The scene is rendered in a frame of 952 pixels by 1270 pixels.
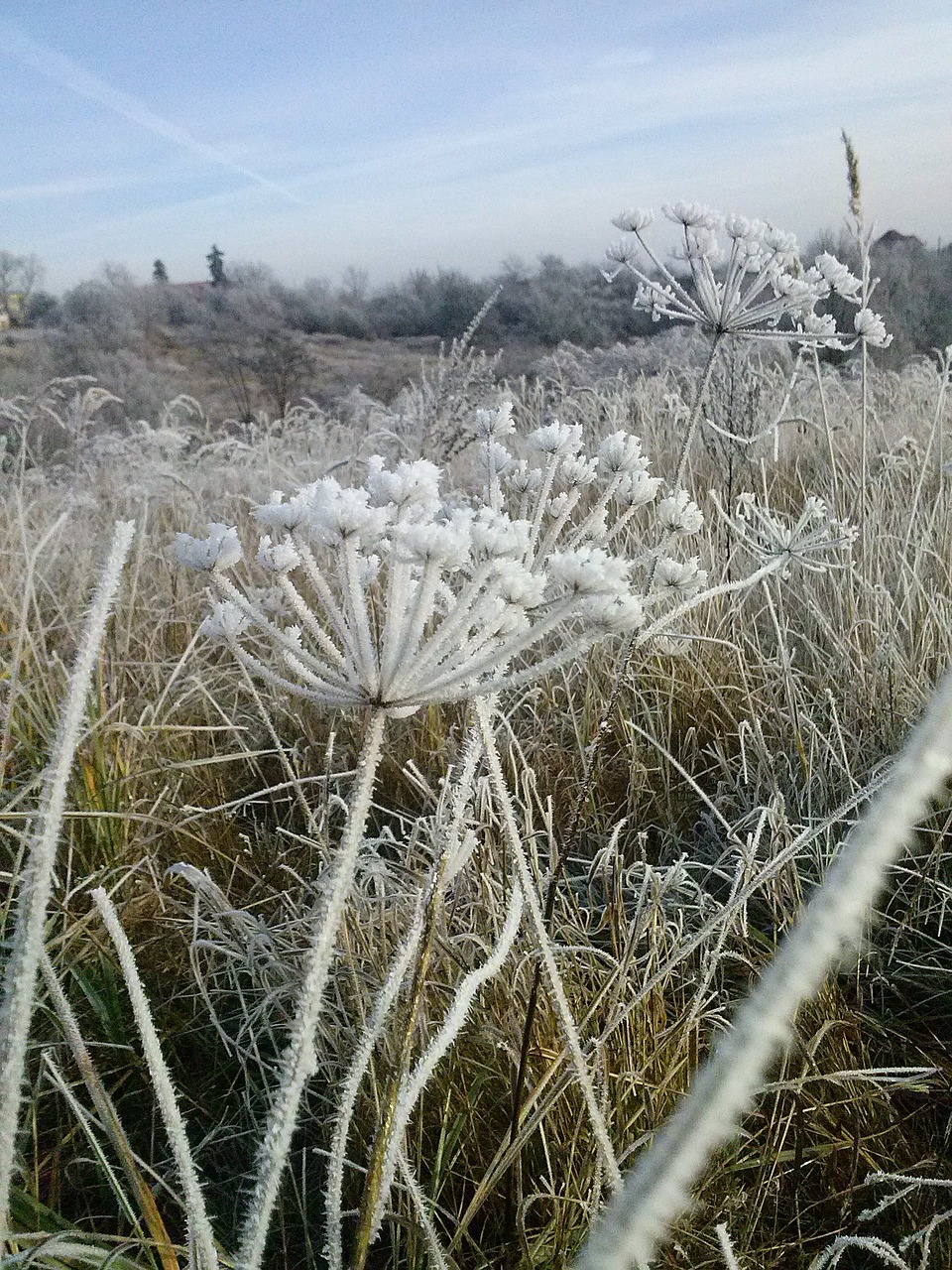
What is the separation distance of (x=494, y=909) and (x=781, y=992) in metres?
1.42

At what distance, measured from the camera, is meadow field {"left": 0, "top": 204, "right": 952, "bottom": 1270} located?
0.83m

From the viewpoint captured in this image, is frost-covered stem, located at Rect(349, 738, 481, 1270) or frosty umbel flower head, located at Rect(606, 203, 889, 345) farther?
frosty umbel flower head, located at Rect(606, 203, 889, 345)

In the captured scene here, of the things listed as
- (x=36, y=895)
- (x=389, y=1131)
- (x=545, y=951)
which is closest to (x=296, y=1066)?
(x=36, y=895)

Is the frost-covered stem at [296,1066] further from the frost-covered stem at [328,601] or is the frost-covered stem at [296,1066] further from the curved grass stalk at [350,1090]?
the frost-covered stem at [328,601]

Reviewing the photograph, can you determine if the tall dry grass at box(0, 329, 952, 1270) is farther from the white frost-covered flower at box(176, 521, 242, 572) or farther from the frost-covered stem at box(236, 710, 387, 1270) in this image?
the white frost-covered flower at box(176, 521, 242, 572)

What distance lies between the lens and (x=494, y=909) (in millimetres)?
1636

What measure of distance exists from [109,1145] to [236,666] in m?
1.78

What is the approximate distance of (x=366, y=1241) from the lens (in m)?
0.92

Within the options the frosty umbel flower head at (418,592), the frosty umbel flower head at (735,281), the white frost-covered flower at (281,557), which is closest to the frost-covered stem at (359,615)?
the frosty umbel flower head at (418,592)

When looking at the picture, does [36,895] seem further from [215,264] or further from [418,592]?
[215,264]

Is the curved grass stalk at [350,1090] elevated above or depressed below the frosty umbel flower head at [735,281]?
below

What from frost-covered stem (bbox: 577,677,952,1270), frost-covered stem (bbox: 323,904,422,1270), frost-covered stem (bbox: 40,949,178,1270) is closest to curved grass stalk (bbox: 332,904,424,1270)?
frost-covered stem (bbox: 323,904,422,1270)

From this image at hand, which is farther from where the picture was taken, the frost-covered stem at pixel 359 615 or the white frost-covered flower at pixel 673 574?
the white frost-covered flower at pixel 673 574

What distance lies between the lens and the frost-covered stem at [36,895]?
59 centimetres
